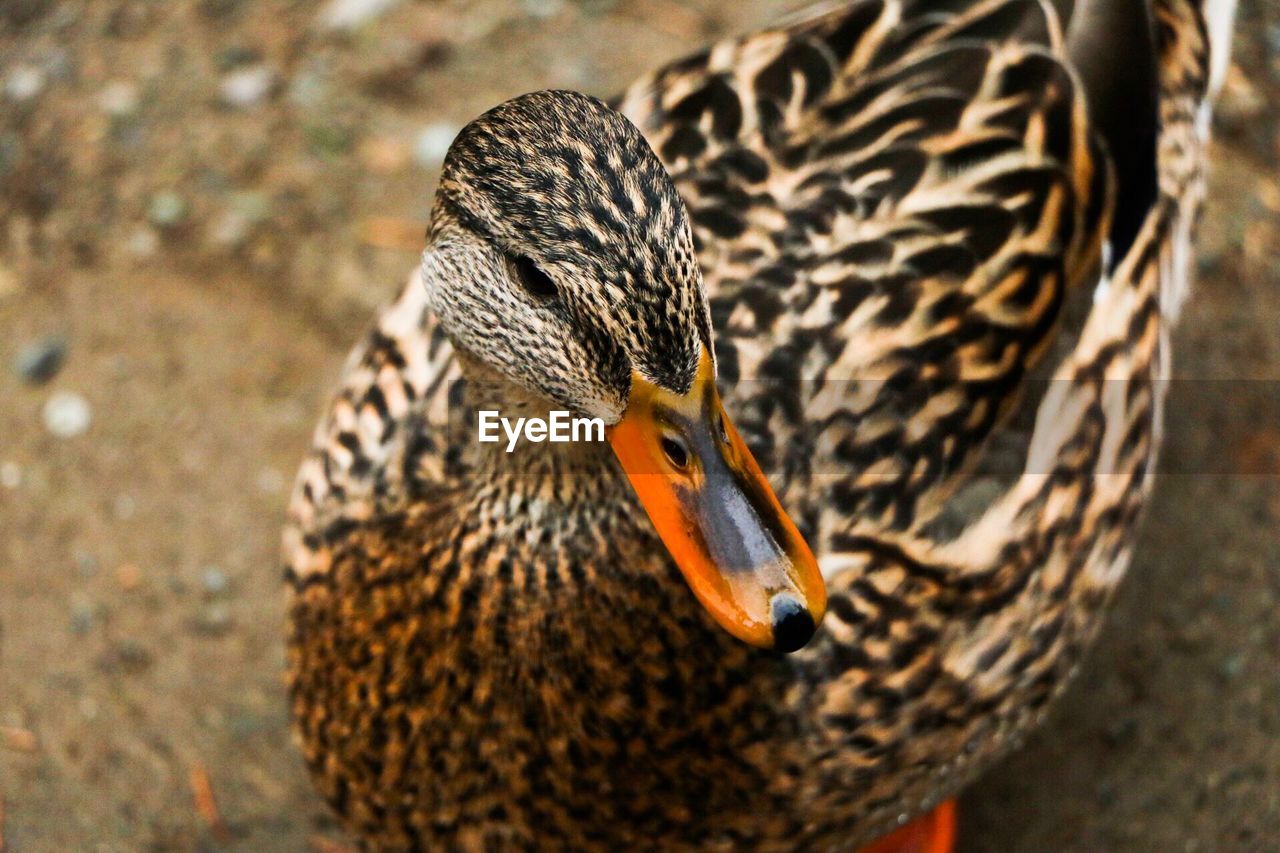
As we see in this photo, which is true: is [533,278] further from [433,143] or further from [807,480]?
[433,143]

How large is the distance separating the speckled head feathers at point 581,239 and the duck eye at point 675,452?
62 mm

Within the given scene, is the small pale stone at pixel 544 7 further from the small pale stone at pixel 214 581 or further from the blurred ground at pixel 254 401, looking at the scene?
the small pale stone at pixel 214 581

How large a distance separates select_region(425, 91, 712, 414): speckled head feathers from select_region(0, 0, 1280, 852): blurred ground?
1.37m

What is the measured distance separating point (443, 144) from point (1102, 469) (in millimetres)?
1728

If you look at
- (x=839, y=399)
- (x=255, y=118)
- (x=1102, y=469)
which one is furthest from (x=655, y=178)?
(x=255, y=118)

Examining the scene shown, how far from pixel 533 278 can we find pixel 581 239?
100 millimetres

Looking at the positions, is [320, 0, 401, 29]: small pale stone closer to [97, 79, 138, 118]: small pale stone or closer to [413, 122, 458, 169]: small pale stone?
[413, 122, 458, 169]: small pale stone

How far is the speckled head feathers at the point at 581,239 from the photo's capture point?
1.57 m

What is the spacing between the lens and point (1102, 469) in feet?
7.75

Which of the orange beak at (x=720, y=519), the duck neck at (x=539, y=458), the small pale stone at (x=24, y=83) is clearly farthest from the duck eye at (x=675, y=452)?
the small pale stone at (x=24, y=83)

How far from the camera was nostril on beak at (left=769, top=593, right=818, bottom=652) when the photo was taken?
158 centimetres

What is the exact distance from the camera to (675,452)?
166 cm

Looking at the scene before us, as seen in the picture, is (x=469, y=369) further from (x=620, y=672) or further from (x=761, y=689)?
(x=761, y=689)

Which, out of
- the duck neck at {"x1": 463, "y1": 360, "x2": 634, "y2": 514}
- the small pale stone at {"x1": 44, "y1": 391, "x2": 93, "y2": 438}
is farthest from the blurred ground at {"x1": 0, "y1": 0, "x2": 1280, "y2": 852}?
the duck neck at {"x1": 463, "y1": 360, "x2": 634, "y2": 514}
